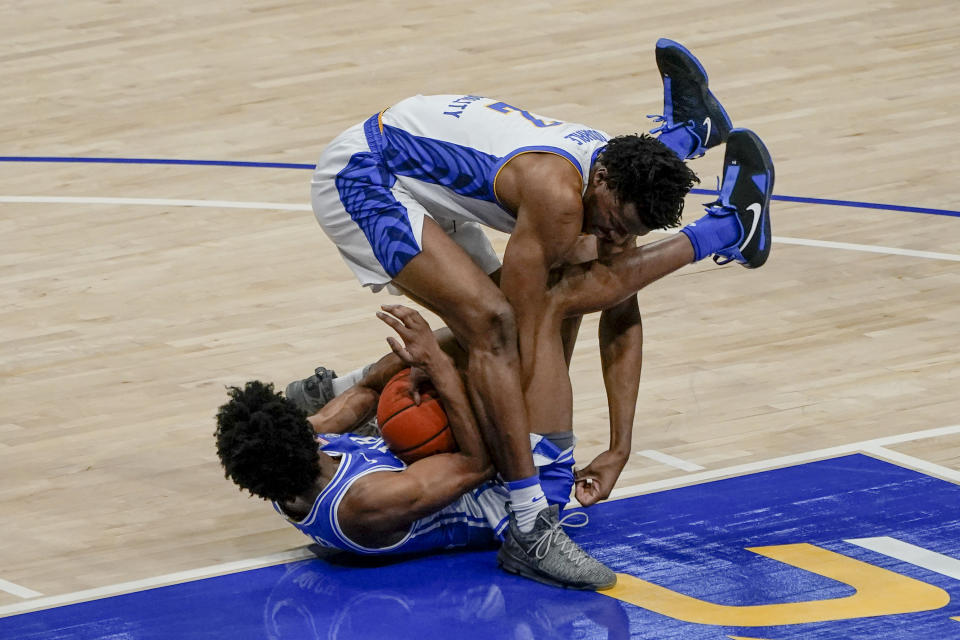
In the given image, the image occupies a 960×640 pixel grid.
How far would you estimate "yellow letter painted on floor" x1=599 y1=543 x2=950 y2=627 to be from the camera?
561cm

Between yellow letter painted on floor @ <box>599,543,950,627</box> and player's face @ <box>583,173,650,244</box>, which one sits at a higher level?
player's face @ <box>583,173,650,244</box>

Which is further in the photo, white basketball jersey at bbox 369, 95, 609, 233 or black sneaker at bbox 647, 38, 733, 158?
black sneaker at bbox 647, 38, 733, 158

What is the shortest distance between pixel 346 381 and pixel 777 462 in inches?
71.2

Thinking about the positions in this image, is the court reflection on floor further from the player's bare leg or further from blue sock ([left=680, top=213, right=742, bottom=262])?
blue sock ([left=680, top=213, right=742, bottom=262])

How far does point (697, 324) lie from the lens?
848 centimetres

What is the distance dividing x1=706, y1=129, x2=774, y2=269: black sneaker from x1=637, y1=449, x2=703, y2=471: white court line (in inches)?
33.5

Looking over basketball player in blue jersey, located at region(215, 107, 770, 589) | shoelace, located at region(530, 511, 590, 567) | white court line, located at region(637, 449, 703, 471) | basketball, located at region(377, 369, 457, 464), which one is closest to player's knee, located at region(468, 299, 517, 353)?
basketball player in blue jersey, located at region(215, 107, 770, 589)

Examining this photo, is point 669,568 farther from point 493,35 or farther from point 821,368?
point 493,35

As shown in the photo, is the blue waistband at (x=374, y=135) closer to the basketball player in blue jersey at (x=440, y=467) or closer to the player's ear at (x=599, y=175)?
the basketball player in blue jersey at (x=440, y=467)

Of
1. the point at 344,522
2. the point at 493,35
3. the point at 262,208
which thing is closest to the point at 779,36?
the point at 493,35

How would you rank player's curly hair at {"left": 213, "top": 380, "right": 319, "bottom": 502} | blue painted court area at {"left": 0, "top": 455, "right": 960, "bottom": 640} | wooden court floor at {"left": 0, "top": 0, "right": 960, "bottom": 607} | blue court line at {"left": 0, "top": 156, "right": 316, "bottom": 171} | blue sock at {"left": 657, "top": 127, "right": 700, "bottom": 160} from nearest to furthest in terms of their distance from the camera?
blue painted court area at {"left": 0, "top": 455, "right": 960, "bottom": 640} < player's curly hair at {"left": 213, "top": 380, "right": 319, "bottom": 502} < wooden court floor at {"left": 0, "top": 0, "right": 960, "bottom": 607} < blue sock at {"left": 657, "top": 127, "right": 700, "bottom": 160} < blue court line at {"left": 0, "top": 156, "right": 316, "bottom": 171}

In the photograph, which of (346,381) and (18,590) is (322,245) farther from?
(18,590)

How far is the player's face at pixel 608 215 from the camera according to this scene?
6.02 m

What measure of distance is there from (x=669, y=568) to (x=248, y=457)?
1.52 metres
